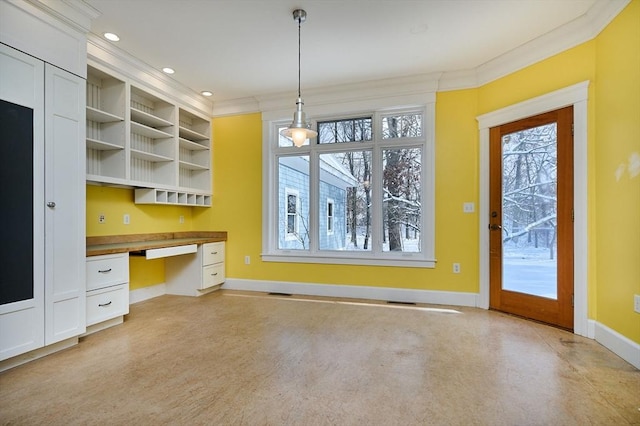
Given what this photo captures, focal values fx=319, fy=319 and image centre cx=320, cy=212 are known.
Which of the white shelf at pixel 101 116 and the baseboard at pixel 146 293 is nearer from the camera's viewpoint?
the white shelf at pixel 101 116

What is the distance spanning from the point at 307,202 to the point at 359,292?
57.6 inches

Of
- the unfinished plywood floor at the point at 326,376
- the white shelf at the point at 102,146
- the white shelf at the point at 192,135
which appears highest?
the white shelf at the point at 192,135

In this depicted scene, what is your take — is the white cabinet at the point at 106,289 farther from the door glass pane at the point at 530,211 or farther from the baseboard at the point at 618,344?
the baseboard at the point at 618,344

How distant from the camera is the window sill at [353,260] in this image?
409 centimetres

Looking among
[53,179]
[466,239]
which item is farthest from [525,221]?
[53,179]

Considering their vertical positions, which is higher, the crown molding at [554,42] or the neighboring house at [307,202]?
the crown molding at [554,42]

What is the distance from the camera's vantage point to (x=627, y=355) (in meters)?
2.39

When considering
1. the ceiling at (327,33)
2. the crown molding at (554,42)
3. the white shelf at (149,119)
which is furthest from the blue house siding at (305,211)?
the crown molding at (554,42)

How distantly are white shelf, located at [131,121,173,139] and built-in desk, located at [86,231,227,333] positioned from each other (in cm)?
129

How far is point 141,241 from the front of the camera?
404 centimetres

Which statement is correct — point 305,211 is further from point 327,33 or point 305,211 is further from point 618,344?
point 618,344

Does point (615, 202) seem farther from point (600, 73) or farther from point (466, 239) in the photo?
point (466, 239)

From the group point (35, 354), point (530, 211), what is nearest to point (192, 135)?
point (35, 354)

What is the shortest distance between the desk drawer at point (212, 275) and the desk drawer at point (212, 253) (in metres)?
0.07
